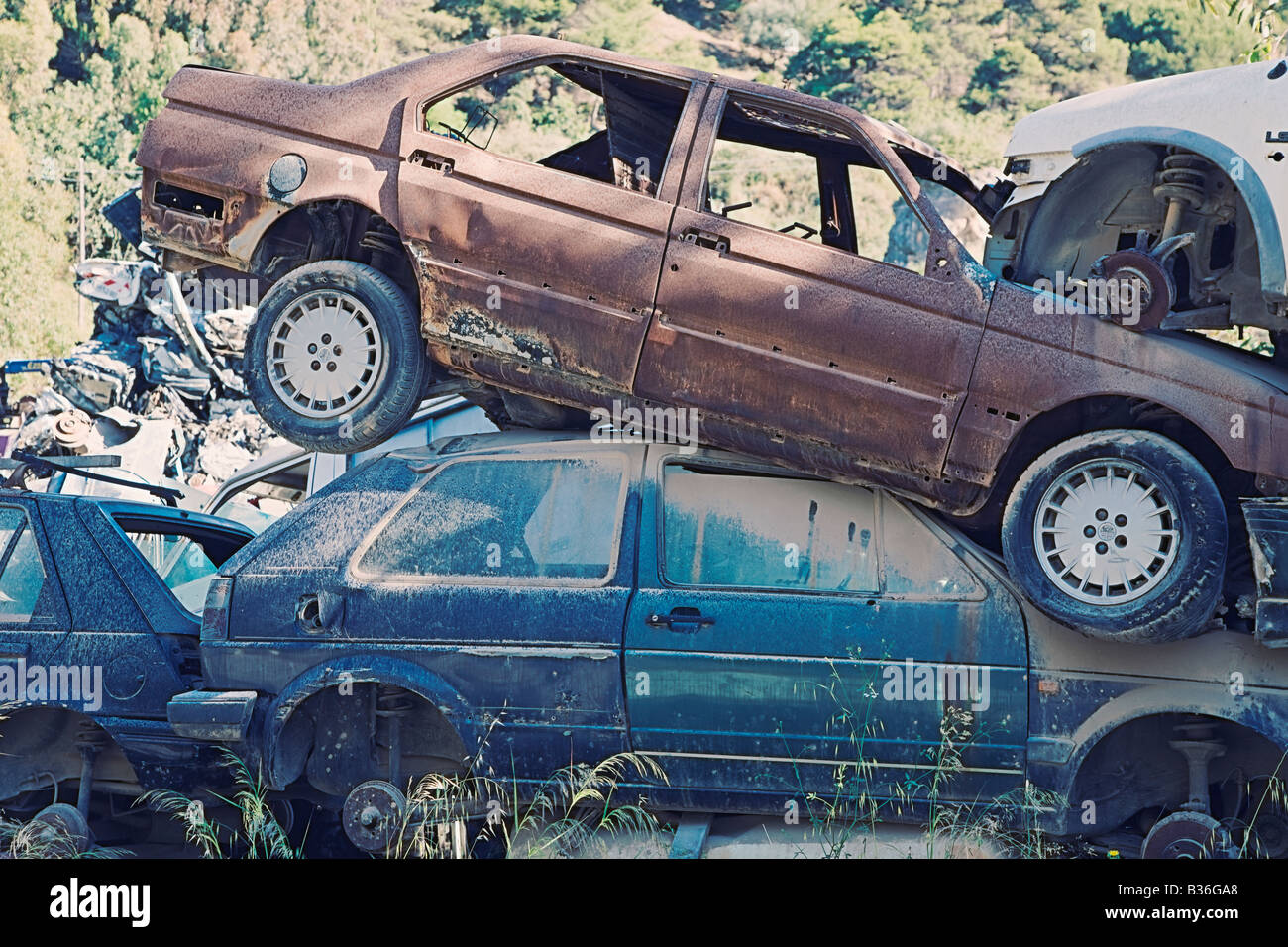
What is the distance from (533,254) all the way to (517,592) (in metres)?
1.36

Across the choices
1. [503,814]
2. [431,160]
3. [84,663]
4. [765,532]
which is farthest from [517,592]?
[431,160]

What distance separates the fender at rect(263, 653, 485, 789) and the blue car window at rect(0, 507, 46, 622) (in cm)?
112

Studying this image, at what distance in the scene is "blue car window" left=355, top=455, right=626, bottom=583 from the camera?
17.3 ft

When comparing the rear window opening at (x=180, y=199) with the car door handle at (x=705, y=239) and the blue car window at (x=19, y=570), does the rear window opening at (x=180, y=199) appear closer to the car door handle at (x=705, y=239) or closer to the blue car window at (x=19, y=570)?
the blue car window at (x=19, y=570)

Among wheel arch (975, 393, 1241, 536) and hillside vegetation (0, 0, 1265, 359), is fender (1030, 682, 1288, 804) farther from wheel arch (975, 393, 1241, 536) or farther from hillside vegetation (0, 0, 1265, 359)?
hillside vegetation (0, 0, 1265, 359)

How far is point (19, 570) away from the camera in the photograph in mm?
5625

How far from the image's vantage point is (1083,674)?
4.93 metres

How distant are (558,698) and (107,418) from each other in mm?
11645

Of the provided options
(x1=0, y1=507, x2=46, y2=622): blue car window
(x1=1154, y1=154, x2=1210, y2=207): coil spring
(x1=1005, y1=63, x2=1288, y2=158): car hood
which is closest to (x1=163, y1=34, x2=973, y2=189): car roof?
(x1=1005, y1=63, x2=1288, y2=158): car hood

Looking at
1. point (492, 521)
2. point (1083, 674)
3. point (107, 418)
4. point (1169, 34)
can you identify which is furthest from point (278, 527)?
point (1169, 34)

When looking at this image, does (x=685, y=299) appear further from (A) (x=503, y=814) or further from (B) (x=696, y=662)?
(A) (x=503, y=814)

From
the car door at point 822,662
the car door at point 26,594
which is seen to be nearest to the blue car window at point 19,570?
the car door at point 26,594
